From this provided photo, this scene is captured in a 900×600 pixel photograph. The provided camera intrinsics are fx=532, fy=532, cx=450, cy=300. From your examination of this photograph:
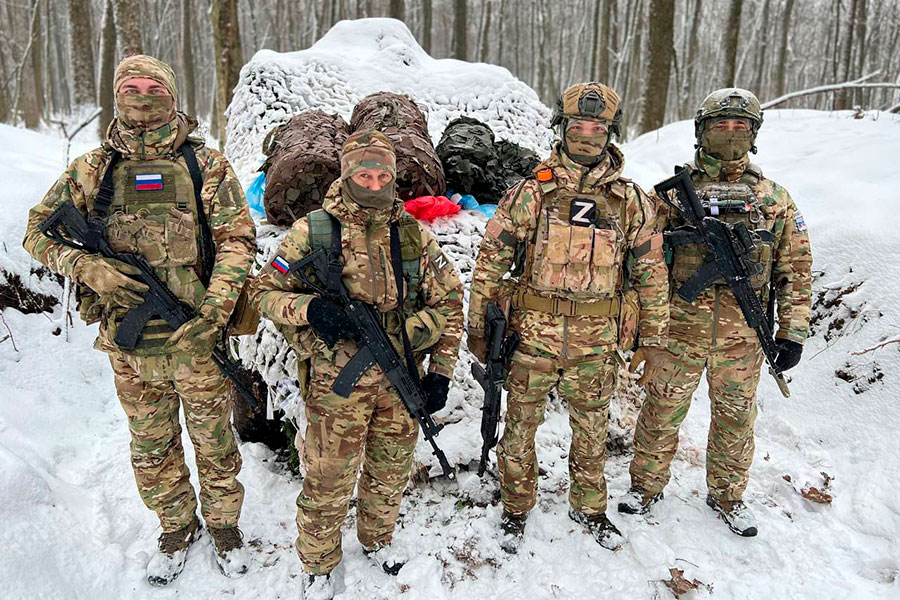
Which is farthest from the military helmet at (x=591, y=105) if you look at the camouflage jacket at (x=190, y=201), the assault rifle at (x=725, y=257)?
the camouflage jacket at (x=190, y=201)

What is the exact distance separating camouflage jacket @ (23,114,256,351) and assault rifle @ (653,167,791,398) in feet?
7.51

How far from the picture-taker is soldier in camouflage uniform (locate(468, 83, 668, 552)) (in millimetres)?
2693

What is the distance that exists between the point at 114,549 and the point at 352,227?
7.22 feet

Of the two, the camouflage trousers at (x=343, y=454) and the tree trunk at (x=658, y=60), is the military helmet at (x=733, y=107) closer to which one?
the camouflage trousers at (x=343, y=454)

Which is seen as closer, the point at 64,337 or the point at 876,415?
the point at 876,415

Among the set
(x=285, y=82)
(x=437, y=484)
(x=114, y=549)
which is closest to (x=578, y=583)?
(x=437, y=484)

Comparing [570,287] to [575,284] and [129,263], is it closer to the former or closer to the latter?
[575,284]

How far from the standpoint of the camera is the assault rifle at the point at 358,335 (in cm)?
241

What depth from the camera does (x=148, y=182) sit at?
249cm

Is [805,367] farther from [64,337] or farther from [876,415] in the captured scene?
[64,337]

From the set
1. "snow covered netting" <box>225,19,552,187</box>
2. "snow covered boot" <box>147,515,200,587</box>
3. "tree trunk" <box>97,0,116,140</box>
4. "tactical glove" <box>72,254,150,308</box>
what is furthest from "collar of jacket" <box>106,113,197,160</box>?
"tree trunk" <box>97,0,116,140</box>

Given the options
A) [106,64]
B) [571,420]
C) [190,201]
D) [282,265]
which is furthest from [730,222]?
[106,64]

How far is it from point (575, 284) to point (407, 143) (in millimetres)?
1832

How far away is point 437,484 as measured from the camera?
11.4 feet
